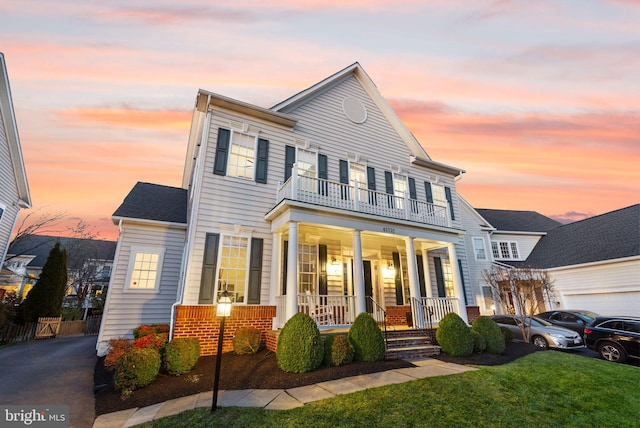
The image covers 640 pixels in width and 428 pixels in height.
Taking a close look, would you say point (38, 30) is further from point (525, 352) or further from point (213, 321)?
point (525, 352)

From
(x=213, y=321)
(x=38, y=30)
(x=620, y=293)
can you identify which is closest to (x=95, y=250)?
(x=38, y=30)

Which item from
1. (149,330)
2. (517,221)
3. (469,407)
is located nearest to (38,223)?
(149,330)

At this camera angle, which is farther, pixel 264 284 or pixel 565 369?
pixel 264 284

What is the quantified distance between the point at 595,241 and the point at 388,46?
1803cm

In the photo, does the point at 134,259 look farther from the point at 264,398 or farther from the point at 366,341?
the point at 366,341

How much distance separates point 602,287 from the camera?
49.7ft

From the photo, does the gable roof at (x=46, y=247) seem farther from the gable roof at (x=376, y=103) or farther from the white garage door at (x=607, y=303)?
the white garage door at (x=607, y=303)

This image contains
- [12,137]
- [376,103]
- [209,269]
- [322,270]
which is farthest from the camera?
[376,103]

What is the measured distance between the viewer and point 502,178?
61.9 feet

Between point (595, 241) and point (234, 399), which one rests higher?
point (595, 241)

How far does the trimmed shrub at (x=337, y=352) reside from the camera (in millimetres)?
6920

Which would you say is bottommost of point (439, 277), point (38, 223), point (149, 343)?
point (149, 343)

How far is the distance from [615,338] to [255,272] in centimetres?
1229

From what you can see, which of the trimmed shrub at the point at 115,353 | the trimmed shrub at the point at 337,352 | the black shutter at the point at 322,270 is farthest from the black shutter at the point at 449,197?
the trimmed shrub at the point at 115,353
